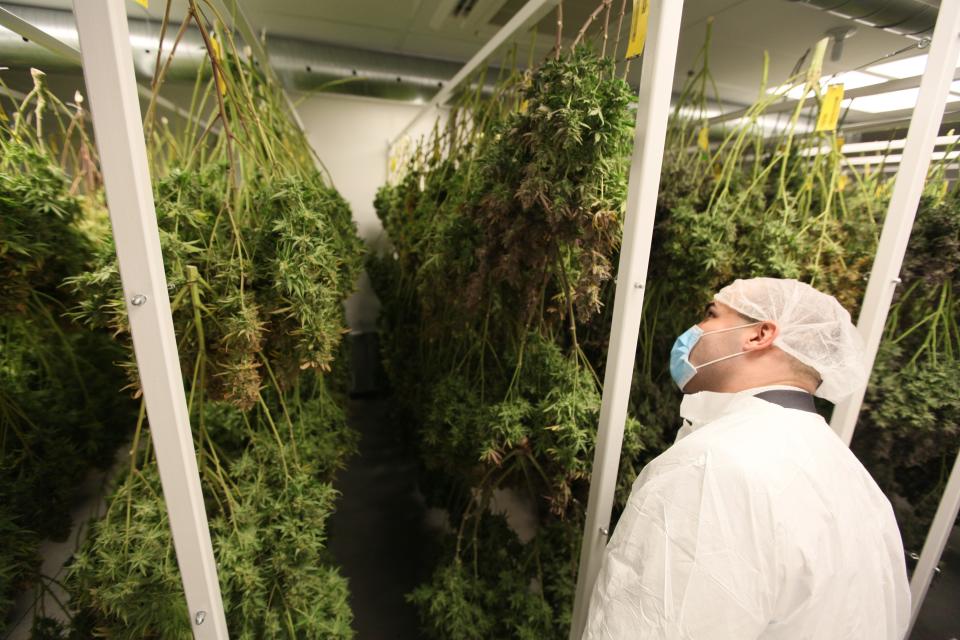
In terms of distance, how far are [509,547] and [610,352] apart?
2.67 feet

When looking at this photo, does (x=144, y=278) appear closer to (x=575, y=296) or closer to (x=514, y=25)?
(x=575, y=296)

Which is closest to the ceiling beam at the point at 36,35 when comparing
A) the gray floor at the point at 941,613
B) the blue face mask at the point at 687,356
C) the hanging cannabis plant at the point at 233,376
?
the hanging cannabis plant at the point at 233,376

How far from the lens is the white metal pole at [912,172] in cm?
84

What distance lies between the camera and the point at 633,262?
0.63m

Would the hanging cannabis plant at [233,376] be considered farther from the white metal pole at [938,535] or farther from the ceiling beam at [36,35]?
the white metal pole at [938,535]

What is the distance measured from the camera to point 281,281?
64cm

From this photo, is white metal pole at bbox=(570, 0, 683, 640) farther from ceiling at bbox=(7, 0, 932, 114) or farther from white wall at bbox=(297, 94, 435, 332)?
white wall at bbox=(297, 94, 435, 332)

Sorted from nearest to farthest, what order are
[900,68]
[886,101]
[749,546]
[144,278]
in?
1. [144,278]
2. [749,546]
3. [886,101]
4. [900,68]

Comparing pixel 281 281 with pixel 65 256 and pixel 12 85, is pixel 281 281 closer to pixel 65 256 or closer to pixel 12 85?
pixel 65 256

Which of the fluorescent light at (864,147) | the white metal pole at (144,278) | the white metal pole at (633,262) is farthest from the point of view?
the fluorescent light at (864,147)

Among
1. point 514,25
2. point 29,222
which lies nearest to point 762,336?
point 514,25

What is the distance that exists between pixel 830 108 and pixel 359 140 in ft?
8.54

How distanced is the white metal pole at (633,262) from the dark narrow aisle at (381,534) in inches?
43.3

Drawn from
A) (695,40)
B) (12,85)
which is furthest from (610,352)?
(695,40)
